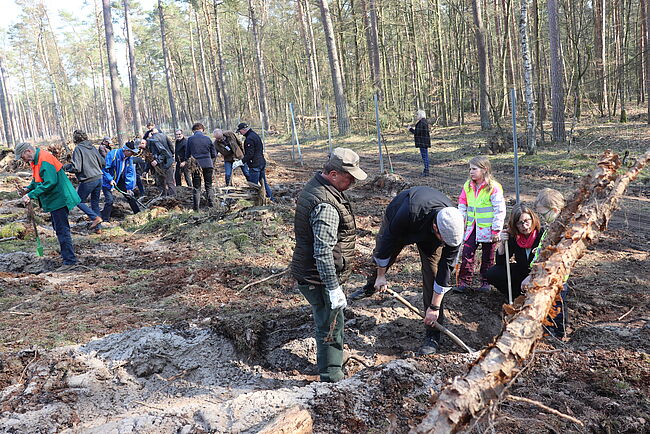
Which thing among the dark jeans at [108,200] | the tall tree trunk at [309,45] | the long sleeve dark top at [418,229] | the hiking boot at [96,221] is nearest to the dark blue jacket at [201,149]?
the dark jeans at [108,200]

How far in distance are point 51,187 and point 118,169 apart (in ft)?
10.4

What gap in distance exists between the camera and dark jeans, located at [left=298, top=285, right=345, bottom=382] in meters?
3.62

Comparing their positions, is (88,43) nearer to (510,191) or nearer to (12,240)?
(12,240)

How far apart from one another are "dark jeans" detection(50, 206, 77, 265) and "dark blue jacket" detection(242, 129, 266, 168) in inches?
153

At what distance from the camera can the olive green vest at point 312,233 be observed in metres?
3.32

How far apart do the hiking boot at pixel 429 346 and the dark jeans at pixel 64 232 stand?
5608 mm

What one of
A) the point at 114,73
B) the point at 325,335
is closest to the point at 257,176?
the point at 325,335

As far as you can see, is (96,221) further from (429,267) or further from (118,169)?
(429,267)

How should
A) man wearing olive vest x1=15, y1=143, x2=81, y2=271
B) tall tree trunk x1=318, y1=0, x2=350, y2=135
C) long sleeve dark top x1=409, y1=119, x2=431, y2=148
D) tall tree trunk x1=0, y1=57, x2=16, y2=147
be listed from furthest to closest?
tall tree trunk x1=0, y1=57, x2=16, y2=147, tall tree trunk x1=318, y1=0, x2=350, y2=135, long sleeve dark top x1=409, y1=119, x2=431, y2=148, man wearing olive vest x1=15, y1=143, x2=81, y2=271

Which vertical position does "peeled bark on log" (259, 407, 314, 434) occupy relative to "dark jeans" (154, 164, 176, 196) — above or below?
below

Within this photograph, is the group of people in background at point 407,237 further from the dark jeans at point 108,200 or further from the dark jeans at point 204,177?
the dark jeans at point 108,200

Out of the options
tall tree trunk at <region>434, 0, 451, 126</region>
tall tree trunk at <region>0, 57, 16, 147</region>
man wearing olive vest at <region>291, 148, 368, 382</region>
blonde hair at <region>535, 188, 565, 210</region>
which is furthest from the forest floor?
tall tree trunk at <region>0, 57, 16, 147</region>

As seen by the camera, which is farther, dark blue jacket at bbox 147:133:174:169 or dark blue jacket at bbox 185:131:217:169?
dark blue jacket at bbox 147:133:174:169

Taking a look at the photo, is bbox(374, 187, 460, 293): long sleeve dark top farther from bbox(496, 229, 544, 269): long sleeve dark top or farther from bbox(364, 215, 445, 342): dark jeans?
bbox(496, 229, 544, 269): long sleeve dark top
